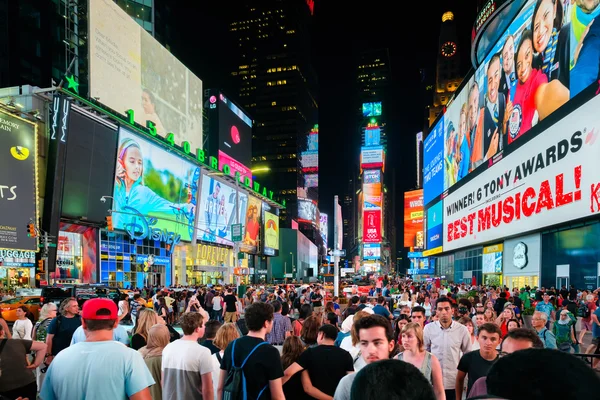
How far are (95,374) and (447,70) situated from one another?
135 meters

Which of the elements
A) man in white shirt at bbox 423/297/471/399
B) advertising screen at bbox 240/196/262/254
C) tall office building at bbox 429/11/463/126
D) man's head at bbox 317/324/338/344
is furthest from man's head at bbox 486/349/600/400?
tall office building at bbox 429/11/463/126

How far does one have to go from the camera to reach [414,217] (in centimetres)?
11125

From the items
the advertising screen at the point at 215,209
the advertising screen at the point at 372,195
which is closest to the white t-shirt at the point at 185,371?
the advertising screen at the point at 215,209

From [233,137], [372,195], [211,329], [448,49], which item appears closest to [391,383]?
[211,329]

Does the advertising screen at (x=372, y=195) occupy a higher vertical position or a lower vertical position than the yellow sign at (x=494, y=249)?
higher

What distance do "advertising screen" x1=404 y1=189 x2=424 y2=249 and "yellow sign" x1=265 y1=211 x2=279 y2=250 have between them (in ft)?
107

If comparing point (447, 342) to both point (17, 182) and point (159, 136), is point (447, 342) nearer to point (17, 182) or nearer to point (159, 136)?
point (17, 182)

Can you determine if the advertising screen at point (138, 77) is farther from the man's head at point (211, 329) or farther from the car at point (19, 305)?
the man's head at point (211, 329)

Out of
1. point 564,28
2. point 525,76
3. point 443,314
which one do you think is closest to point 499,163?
point 525,76

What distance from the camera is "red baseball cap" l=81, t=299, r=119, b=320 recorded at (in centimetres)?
369

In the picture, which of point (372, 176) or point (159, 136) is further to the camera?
point (372, 176)

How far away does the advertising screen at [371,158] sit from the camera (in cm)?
14800

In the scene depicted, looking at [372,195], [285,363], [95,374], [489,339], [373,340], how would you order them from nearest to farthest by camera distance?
[95,374] → [373,340] → [489,339] → [285,363] → [372,195]

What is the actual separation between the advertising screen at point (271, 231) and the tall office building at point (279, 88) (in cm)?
5594
